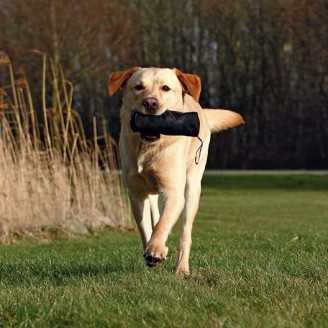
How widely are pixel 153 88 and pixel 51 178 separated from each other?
6.05m

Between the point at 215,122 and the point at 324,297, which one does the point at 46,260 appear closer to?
the point at 215,122

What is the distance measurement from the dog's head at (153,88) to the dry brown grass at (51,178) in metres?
4.61

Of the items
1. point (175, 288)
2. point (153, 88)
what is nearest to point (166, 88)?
point (153, 88)

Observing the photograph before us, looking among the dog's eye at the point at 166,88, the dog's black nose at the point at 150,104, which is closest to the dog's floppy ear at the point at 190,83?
the dog's eye at the point at 166,88

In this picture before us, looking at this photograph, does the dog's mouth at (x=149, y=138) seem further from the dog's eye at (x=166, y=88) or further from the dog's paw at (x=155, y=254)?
the dog's paw at (x=155, y=254)

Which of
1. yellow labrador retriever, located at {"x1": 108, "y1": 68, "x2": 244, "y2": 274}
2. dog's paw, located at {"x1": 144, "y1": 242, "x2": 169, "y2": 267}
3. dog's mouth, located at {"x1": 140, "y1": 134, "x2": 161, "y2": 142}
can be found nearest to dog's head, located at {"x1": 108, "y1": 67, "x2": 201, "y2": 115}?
→ yellow labrador retriever, located at {"x1": 108, "y1": 68, "x2": 244, "y2": 274}

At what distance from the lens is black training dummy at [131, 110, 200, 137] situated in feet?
20.3

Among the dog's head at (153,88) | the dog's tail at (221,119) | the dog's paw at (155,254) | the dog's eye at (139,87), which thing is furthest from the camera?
the dog's tail at (221,119)

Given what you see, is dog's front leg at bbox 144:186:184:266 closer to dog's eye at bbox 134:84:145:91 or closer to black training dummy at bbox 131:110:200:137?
black training dummy at bbox 131:110:200:137

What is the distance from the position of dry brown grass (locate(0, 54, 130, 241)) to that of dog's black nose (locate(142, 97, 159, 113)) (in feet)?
16.5

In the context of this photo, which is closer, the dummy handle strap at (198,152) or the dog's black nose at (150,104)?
the dog's black nose at (150,104)

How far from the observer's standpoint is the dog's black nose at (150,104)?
20.5ft

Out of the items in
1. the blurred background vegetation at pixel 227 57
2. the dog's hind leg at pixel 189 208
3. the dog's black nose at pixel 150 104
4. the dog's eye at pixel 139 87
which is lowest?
the blurred background vegetation at pixel 227 57

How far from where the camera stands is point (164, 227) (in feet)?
19.6
